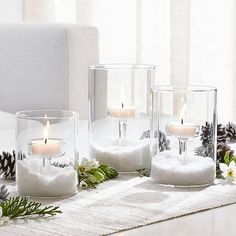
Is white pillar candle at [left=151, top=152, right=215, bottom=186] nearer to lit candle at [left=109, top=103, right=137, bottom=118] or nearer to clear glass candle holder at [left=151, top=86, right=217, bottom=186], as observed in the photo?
clear glass candle holder at [left=151, top=86, right=217, bottom=186]

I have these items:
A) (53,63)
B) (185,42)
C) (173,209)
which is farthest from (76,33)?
(173,209)

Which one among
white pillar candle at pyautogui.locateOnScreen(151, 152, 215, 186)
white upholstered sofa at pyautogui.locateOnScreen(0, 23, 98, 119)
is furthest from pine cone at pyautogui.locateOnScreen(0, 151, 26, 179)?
white upholstered sofa at pyautogui.locateOnScreen(0, 23, 98, 119)

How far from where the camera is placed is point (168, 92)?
106cm

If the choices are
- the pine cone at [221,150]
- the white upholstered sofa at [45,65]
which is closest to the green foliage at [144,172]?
the pine cone at [221,150]

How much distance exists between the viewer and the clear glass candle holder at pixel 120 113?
1144 mm

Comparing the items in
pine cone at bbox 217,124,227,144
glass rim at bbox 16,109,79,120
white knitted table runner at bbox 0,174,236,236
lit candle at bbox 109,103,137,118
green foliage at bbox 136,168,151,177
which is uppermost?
glass rim at bbox 16,109,79,120

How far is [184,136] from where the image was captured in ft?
3.45

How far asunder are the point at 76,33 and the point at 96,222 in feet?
5.65

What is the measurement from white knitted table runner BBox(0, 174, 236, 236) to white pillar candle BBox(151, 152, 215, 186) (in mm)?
13

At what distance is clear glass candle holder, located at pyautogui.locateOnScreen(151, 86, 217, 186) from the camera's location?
104 centimetres

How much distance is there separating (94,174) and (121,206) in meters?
0.14

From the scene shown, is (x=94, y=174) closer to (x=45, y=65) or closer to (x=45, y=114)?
→ (x=45, y=114)

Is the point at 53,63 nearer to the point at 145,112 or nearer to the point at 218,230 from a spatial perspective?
the point at 145,112

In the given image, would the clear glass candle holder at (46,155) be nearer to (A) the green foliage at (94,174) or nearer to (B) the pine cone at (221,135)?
(A) the green foliage at (94,174)
